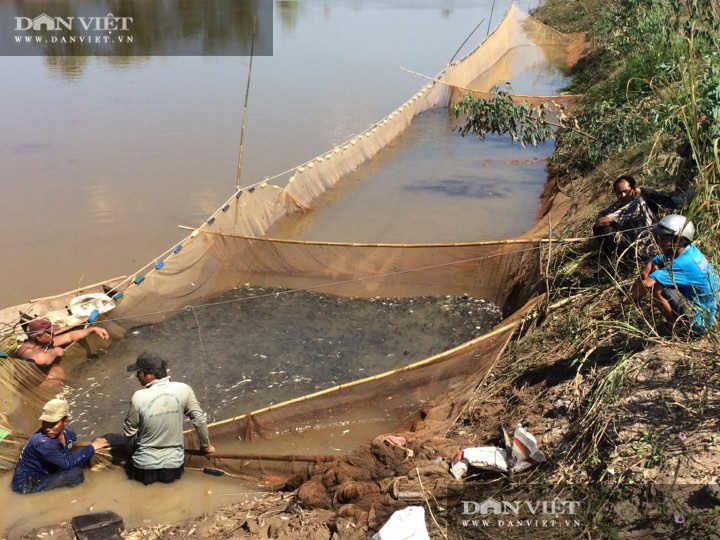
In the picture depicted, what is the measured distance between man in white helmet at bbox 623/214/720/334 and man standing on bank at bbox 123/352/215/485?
2.63m

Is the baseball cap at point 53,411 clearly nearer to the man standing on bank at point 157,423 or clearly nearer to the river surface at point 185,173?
the man standing on bank at point 157,423

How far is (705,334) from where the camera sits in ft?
11.3

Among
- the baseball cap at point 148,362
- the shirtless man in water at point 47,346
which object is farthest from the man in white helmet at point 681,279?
the shirtless man in water at point 47,346

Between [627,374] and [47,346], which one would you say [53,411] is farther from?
[627,374]

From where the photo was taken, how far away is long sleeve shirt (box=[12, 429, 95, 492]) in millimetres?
3721

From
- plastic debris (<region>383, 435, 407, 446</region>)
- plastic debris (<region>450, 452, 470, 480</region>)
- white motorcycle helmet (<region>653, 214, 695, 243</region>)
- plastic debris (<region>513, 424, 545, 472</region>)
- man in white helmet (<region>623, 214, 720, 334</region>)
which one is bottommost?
plastic debris (<region>383, 435, 407, 446</region>)

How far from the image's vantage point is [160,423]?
3.80 metres

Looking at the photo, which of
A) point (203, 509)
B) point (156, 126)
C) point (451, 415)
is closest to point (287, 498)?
point (203, 509)

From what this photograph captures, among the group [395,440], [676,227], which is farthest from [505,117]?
[395,440]

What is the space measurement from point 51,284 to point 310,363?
A: 3156mm

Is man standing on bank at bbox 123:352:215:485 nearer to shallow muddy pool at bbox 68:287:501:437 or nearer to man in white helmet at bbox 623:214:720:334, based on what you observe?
shallow muddy pool at bbox 68:287:501:437

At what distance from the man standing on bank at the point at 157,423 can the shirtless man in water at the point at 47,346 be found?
125 centimetres

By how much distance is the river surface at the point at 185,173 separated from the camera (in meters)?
4.94

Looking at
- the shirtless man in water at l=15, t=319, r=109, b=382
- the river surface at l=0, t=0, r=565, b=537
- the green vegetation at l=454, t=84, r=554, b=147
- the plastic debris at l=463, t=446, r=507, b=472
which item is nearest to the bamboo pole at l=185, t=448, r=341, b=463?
the river surface at l=0, t=0, r=565, b=537
